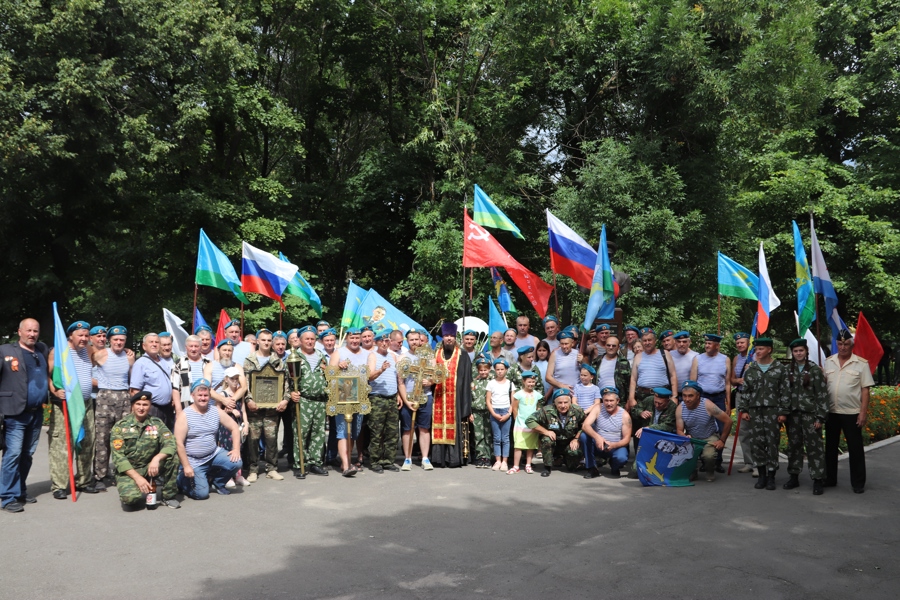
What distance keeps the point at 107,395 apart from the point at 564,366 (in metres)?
5.61

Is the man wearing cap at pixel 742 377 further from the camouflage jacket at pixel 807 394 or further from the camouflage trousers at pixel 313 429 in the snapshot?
the camouflage trousers at pixel 313 429

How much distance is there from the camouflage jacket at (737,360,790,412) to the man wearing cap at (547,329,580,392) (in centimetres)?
224

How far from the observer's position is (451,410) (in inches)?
419

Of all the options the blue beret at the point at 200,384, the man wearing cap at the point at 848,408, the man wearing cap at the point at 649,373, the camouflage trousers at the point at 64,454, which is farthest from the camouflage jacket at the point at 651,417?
the camouflage trousers at the point at 64,454

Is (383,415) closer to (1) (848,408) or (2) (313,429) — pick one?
(2) (313,429)

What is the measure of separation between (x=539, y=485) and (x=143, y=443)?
4315mm

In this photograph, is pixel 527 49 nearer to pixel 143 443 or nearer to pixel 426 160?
pixel 426 160

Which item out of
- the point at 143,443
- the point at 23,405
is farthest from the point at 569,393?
the point at 23,405

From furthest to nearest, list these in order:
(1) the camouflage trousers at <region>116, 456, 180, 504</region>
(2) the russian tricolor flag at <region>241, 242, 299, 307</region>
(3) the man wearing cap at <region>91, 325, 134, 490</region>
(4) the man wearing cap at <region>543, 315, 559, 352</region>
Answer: (2) the russian tricolor flag at <region>241, 242, 299, 307</region>
(4) the man wearing cap at <region>543, 315, 559, 352</region>
(3) the man wearing cap at <region>91, 325, 134, 490</region>
(1) the camouflage trousers at <region>116, 456, 180, 504</region>

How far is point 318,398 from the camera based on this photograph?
10.0 meters

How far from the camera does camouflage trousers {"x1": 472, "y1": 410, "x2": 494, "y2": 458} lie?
419 inches

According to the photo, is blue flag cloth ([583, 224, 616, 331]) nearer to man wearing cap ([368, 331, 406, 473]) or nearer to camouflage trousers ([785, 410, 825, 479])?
→ man wearing cap ([368, 331, 406, 473])

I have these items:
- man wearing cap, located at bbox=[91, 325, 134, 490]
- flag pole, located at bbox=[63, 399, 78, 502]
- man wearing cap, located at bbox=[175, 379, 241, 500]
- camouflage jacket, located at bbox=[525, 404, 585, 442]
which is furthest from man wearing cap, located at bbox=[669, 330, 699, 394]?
flag pole, located at bbox=[63, 399, 78, 502]

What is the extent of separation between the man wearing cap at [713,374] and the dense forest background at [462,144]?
12.1 m
